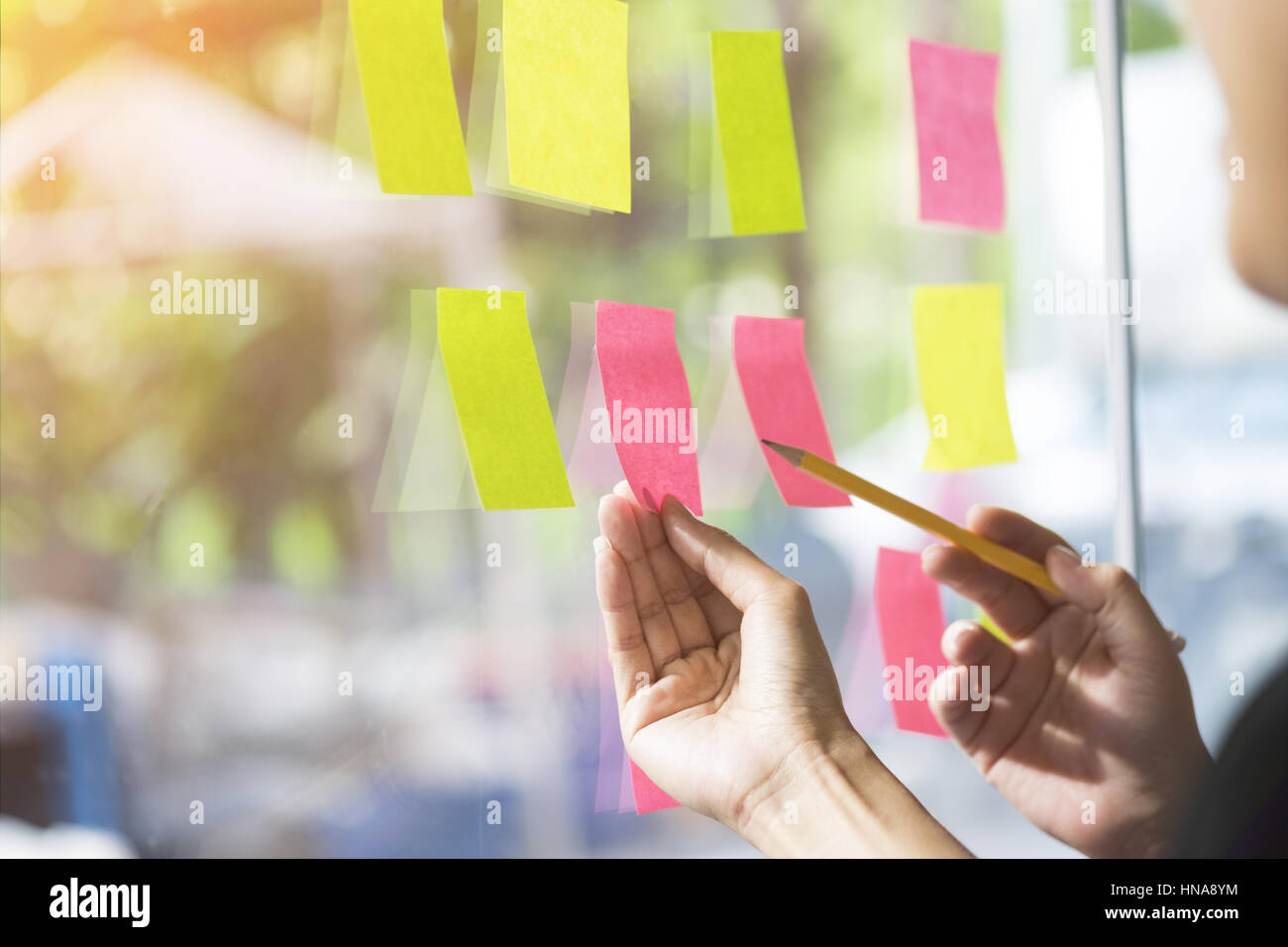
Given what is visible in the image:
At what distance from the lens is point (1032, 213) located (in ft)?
2.08

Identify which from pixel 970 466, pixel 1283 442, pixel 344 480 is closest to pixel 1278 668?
pixel 1283 442

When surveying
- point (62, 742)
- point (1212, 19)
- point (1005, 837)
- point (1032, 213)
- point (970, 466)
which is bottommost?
point (1005, 837)

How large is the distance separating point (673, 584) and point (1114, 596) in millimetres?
283

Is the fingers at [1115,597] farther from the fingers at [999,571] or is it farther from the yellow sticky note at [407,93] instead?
the yellow sticky note at [407,93]

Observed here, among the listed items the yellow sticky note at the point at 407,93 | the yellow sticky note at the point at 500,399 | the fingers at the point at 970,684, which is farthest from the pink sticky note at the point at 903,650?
the yellow sticky note at the point at 407,93

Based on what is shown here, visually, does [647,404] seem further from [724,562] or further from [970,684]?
[970,684]

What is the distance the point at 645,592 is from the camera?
0.57 metres

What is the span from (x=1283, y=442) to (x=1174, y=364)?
0.29 feet

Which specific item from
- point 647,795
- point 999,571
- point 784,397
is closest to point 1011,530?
point 999,571

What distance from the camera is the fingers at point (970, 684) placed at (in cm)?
61

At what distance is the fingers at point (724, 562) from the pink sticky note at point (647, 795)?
13cm

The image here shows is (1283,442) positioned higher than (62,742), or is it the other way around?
(1283,442)

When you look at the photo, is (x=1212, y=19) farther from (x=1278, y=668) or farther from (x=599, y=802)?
(x=599, y=802)

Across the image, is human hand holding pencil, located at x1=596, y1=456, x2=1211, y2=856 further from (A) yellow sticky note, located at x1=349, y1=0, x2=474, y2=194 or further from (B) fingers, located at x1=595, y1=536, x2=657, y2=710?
(A) yellow sticky note, located at x1=349, y1=0, x2=474, y2=194
